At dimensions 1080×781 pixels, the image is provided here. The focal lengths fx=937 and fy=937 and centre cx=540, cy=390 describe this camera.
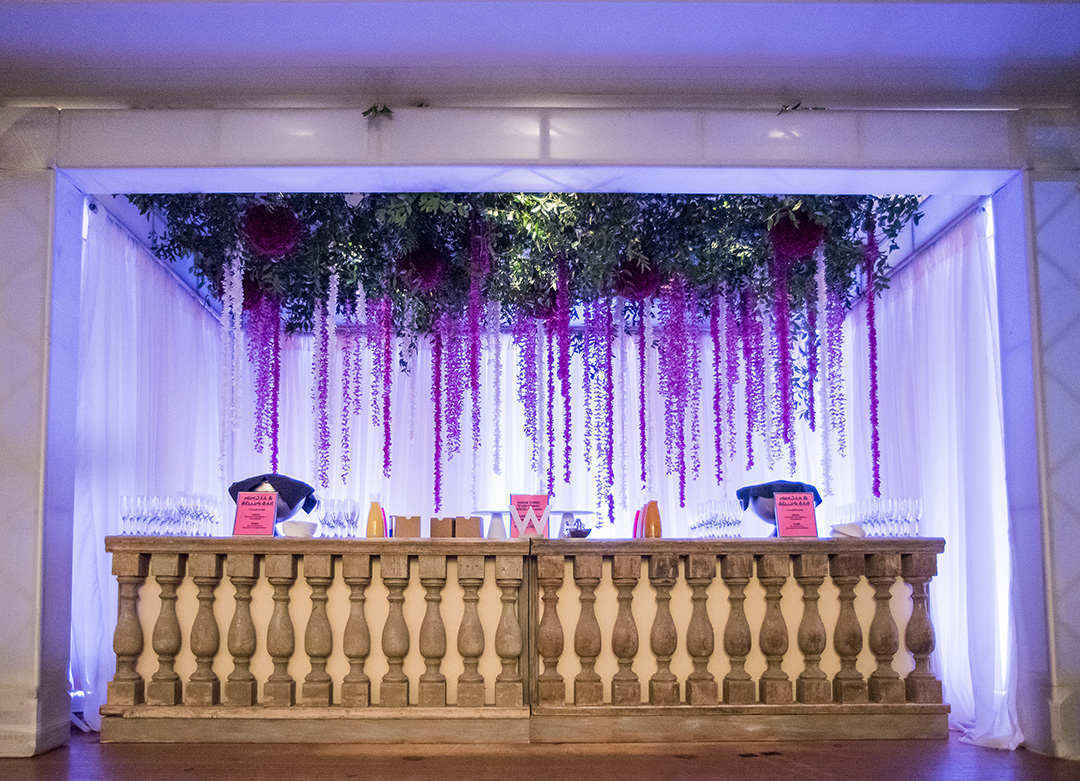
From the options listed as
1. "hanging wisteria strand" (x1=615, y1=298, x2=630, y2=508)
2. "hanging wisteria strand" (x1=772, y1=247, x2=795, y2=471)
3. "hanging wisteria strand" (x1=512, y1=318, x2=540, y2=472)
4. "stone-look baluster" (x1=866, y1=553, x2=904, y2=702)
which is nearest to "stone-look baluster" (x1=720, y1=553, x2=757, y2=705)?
"stone-look baluster" (x1=866, y1=553, x2=904, y2=702)

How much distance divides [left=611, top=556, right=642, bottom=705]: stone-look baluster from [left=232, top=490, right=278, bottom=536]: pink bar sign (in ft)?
4.16

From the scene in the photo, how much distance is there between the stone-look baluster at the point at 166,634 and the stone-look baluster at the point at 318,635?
431mm

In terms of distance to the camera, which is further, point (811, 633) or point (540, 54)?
point (811, 633)

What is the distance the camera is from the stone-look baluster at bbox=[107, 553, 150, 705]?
10.4 ft

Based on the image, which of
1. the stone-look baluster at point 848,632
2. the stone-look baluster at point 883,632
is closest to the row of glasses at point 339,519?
the stone-look baluster at point 848,632

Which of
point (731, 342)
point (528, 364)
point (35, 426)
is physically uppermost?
point (731, 342)

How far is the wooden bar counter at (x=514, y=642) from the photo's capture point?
3156 mm

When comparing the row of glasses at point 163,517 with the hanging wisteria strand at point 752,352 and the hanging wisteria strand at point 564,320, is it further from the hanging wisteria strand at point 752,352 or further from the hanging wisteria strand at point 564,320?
the hanging wisteria strand at point 752,352

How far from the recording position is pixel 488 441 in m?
6.46

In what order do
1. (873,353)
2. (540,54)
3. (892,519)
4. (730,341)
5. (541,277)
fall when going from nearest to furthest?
1. (540,54)
2. (892,519)
3. (873,353)
4. (541,277)
5. (730,341)

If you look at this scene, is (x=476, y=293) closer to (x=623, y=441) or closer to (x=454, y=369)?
(x=454, y=369)

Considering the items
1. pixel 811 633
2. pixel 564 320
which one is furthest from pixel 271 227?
pixel 811 633

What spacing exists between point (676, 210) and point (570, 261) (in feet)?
2.16

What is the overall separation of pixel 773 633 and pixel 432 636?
1.18 metres
